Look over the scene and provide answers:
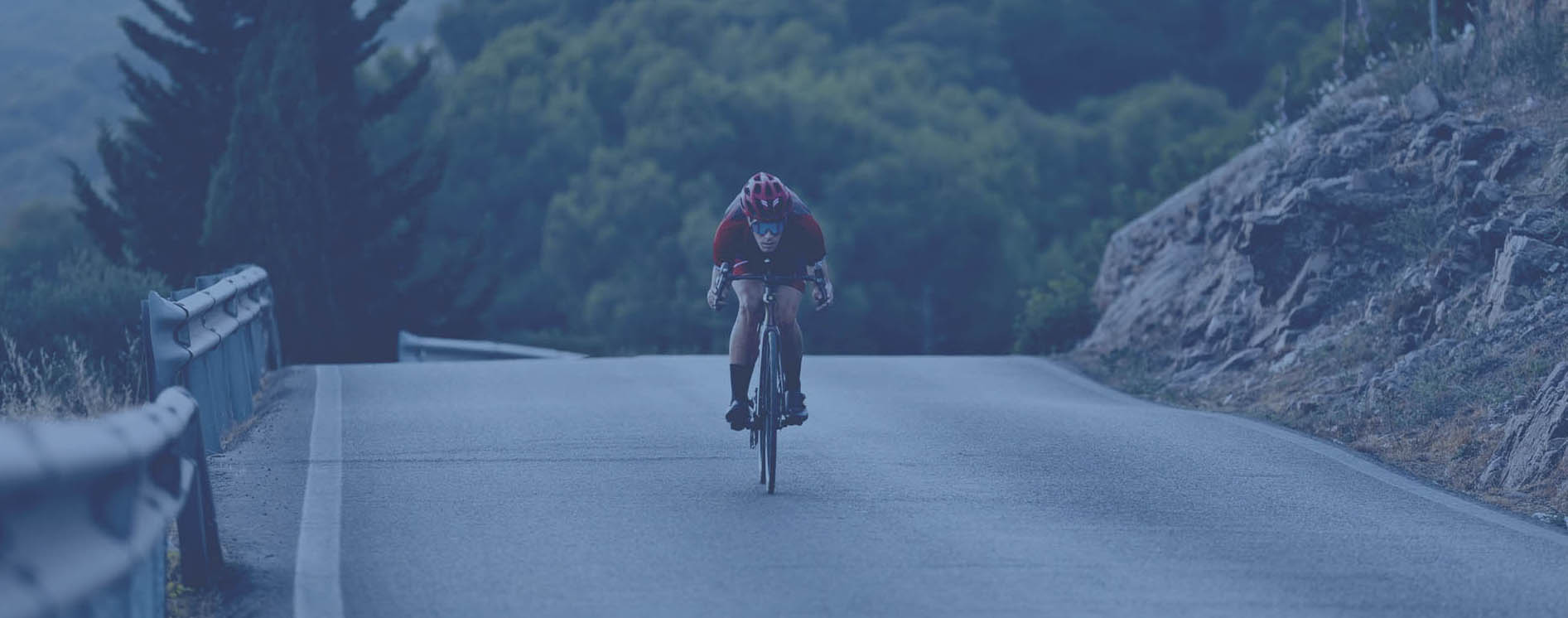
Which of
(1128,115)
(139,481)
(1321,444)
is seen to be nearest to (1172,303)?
(1321,444)

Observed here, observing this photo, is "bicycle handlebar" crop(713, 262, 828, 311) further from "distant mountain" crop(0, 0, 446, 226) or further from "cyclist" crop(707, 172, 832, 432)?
"distant mountain" crop(0, 0, 446, 226)

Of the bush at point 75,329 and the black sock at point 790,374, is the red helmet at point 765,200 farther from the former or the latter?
the bush at point 75,329

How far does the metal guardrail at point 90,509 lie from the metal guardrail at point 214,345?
252 centimetres

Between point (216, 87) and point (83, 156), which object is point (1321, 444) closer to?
point (216, 87)

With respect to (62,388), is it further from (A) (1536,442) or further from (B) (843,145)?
(B) (843,145)

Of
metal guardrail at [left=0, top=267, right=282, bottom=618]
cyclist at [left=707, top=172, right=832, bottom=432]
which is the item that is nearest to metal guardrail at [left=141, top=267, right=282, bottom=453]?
metal guardrail at [left=0, top=267, right=282, bottom=618]

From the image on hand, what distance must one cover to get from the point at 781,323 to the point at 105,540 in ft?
17.8

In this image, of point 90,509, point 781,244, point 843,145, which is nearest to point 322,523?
point 781,244

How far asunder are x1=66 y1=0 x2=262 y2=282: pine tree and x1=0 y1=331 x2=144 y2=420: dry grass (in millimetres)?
16503

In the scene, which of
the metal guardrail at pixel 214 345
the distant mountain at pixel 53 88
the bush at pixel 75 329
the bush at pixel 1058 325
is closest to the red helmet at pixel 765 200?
the metal guardrail at pixel 214 345

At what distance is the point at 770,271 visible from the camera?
1005 centimetres

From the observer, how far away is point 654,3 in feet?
297

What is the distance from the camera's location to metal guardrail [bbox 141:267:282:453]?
32.1ft

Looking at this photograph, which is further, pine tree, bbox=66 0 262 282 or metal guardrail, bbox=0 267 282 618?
pine tree, bbox=66 0 262 282
